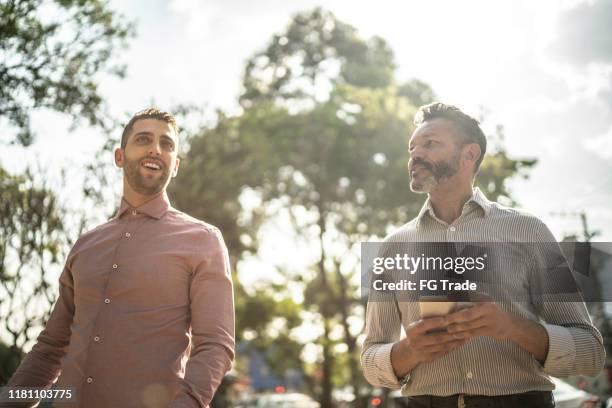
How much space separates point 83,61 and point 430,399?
8373 millimetres

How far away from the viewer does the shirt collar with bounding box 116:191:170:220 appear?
9.67 feet

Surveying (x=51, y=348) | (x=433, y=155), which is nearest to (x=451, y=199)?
(x=433, y=155)

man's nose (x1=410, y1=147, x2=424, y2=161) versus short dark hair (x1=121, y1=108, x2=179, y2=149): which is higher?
short dark hair (x1=121, y1=108, x2=179, y2=149)

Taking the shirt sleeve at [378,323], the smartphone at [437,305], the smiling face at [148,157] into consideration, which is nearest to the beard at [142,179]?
the smiling face at [148,157]

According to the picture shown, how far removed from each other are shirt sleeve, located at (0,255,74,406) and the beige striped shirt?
1547 millimetres

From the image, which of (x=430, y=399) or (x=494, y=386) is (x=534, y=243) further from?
(x=430, y=399)

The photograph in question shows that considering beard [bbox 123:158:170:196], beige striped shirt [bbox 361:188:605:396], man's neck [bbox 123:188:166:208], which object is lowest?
beige striped shirt [bbox 361:188:605:396]

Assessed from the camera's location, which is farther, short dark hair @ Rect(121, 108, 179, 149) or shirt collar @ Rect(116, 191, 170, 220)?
short dark hair @ Rect(121, 108, 179, 149)

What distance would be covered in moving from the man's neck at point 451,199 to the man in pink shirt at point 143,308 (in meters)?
1.14

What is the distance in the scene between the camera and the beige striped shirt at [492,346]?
2.33 metres

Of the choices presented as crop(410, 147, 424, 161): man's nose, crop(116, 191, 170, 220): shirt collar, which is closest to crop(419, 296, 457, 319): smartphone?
crop(410, 147, 424, 161): man's nose

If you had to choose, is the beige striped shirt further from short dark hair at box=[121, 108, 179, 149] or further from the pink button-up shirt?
short dark hair at box=[121, 108, 179, 149]

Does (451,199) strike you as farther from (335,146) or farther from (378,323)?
(335,146)

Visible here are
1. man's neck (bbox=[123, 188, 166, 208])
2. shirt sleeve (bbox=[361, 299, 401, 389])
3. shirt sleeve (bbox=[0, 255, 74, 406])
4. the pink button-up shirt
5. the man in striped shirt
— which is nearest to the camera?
the man in striped shirt
